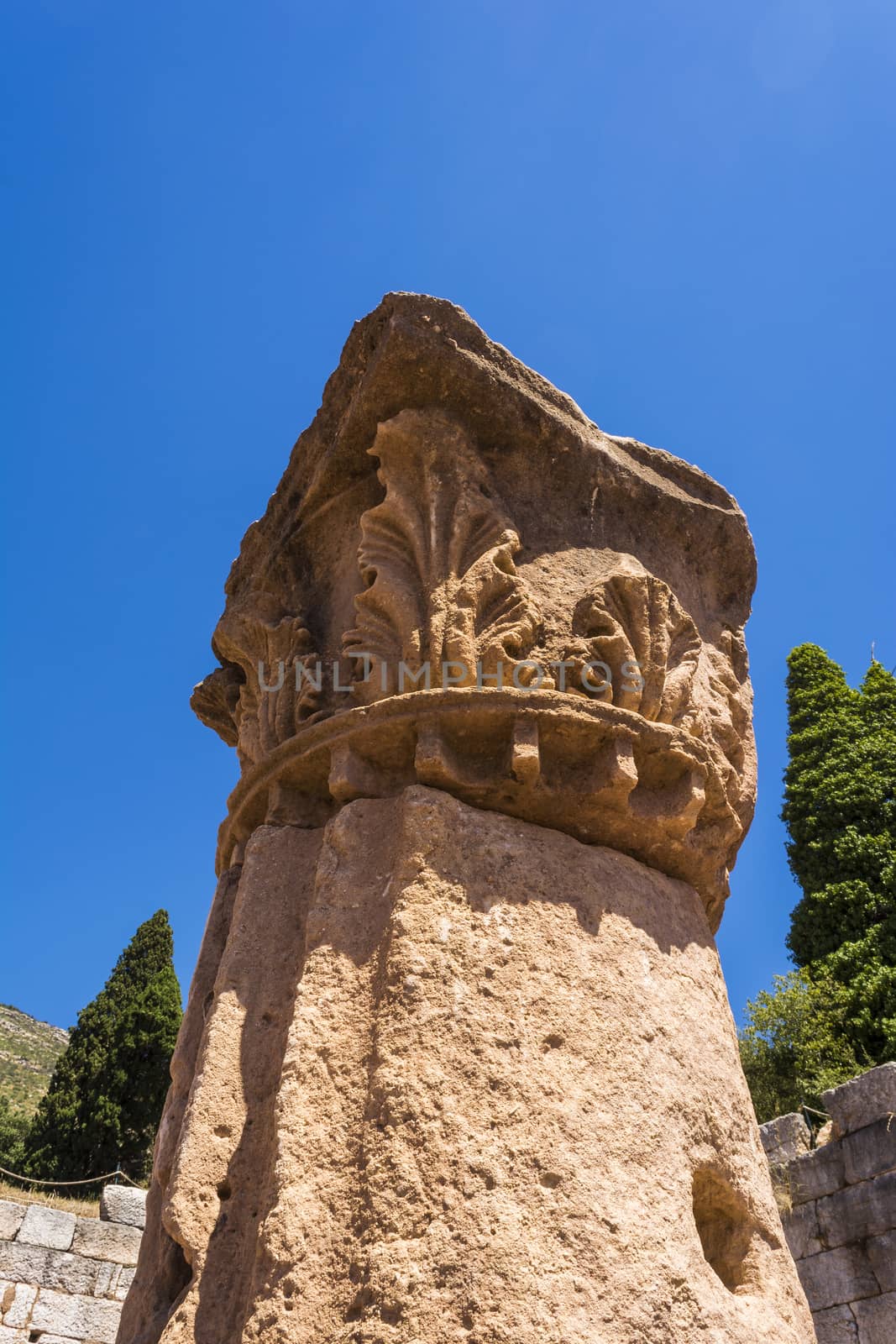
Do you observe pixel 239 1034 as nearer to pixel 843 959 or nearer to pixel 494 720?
pixel 494 720

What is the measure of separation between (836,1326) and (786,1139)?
104 cm

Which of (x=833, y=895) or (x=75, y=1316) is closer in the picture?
(x=75, y=1316)

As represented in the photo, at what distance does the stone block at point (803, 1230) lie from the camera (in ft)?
19.2

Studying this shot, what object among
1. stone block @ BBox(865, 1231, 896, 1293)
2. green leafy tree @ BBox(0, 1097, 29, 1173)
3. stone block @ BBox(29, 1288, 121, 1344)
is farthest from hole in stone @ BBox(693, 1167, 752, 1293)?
green leafy tree @ BBox(0, 1097, 29, 1173)

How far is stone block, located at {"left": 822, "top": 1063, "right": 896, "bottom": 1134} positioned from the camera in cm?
579

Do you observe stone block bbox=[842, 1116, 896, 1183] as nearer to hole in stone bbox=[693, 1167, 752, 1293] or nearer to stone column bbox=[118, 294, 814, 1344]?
stone column bbox=[118, 294, 814, 1344]

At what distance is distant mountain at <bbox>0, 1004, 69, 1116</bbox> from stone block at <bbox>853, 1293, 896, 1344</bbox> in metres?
28.8

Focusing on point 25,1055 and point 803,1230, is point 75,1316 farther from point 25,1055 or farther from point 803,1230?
point 25,1055

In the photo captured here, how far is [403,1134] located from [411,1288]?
29 centimetres

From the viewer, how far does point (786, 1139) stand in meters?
6.36

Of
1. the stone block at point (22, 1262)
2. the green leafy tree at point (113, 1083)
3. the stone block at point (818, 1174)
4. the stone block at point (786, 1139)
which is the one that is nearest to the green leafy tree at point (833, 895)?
the stone block at point (786, 1139)

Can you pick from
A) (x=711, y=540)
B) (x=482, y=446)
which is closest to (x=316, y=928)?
(x=482, y=446)

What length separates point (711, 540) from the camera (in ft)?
12.4

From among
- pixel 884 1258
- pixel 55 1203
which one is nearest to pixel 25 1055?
pixel 55 1203
